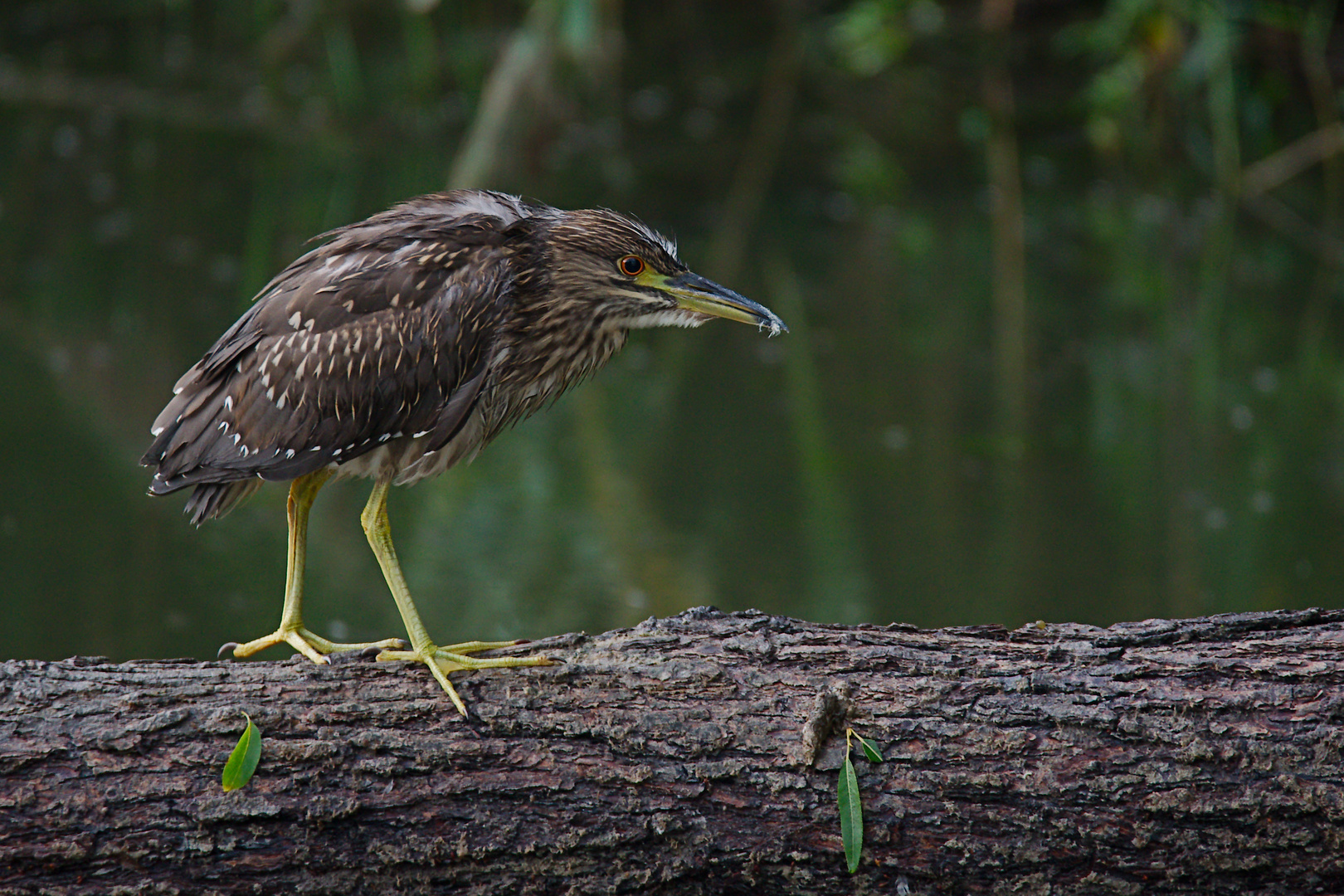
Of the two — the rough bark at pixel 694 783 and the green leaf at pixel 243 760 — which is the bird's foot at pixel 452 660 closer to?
the rough bark at pixel 694 783

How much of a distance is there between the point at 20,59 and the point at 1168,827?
15.1 meters

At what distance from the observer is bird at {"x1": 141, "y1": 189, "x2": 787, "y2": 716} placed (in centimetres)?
334

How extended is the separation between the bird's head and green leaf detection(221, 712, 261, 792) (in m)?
1.30

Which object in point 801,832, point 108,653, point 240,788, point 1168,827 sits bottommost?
point 240,788

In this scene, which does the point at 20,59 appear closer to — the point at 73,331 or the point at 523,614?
the point at 73,331

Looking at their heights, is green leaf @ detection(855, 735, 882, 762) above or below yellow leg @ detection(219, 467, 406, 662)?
below

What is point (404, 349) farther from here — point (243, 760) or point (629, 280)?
point (243, 760)

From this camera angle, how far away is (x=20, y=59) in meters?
14.8

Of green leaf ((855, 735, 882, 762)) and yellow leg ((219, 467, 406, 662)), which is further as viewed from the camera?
yellow leg ((219, 467, 406, 662))

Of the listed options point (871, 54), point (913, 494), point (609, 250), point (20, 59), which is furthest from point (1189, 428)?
point (20, 59)

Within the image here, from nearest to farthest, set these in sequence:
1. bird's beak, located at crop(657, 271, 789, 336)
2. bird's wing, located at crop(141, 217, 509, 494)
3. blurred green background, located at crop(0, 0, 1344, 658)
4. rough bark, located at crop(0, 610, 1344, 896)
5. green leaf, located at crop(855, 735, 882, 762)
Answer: rough bark, located at crop(0, 610, 1344, 896)
green leaf, located at crop(855, 735, 882, 762)
bird's wing, located at crop(141, 217, 509, 494)
bird's beak, located at crop(657, 271, 789, 336)
blurred green background, located at crop(0, 0, 1344, 658)

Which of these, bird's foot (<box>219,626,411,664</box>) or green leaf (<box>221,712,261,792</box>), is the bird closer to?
bird's foot (<box>219,626,411,664</box>)

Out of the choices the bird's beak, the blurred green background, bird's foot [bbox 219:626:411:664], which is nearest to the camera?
bird's foot [bbox 219:626:411:664]

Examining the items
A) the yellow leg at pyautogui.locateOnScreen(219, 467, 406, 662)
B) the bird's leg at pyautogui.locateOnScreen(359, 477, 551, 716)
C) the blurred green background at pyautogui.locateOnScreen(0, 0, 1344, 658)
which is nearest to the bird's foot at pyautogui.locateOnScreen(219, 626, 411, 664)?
the yellow leg at pyautogui.locateOnScreen(219, 467, 406, 662)
